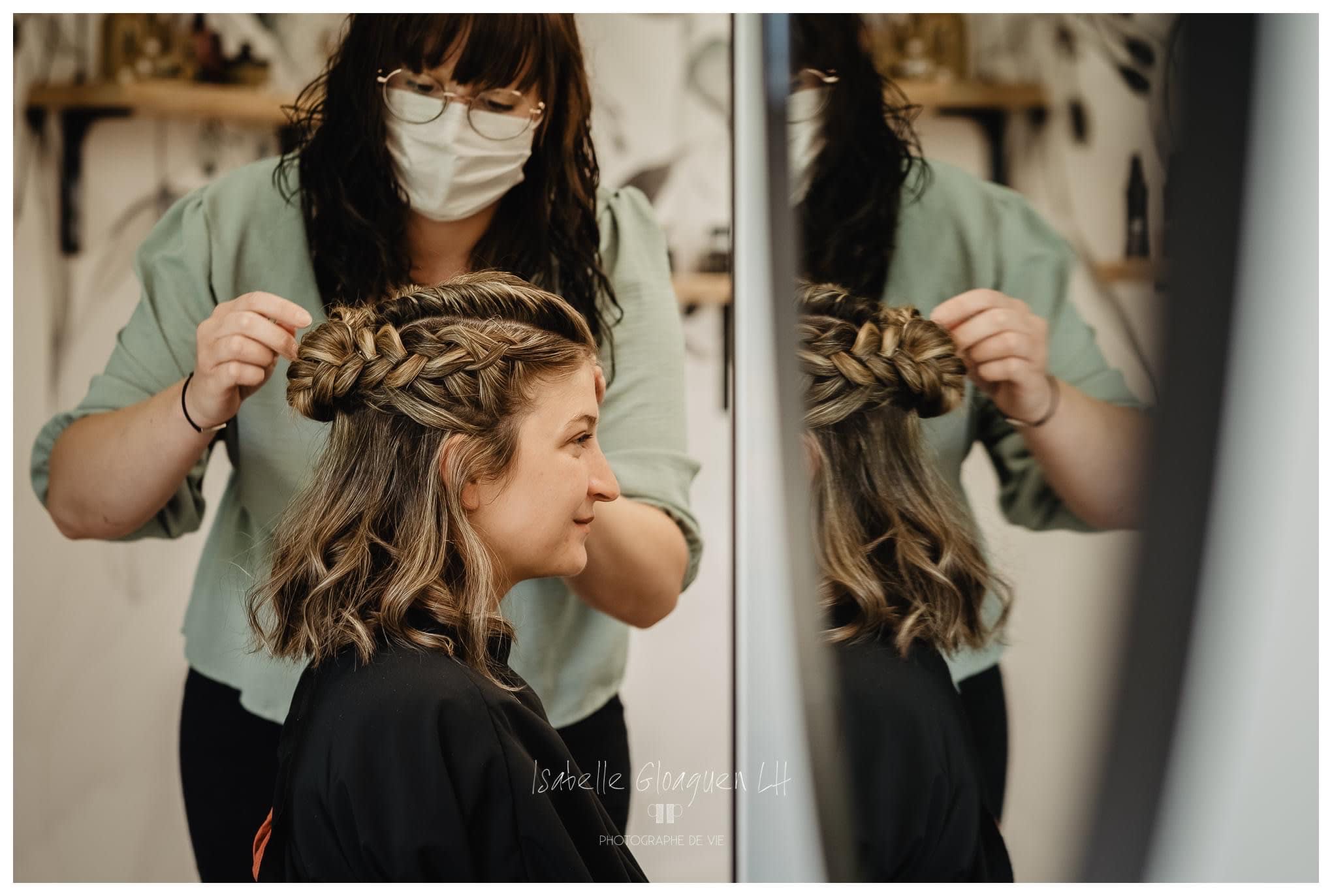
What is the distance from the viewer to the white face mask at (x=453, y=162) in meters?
1.33

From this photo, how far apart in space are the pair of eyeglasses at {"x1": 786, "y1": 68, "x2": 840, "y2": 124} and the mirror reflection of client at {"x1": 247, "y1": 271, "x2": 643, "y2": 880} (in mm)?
381

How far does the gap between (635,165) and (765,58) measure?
208mm

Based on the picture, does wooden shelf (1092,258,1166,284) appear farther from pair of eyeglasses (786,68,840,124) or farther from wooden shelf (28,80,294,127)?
wooden shelf (28,80,294,127)

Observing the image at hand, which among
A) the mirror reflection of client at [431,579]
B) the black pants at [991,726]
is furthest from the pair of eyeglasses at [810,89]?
the black pants at [991,726]

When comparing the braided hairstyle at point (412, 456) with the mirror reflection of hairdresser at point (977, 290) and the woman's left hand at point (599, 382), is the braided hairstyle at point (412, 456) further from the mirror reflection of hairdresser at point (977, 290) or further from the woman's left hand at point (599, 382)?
the mirror reflection of hairdresser at point (977, 290)

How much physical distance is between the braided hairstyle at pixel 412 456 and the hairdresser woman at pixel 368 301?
0.06 m

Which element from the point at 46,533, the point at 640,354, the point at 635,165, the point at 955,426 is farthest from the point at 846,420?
the point at 46,533

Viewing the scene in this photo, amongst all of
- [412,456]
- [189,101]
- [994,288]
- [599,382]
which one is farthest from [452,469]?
[994,288]

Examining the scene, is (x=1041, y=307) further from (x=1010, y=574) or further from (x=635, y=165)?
(x=635, y=165)

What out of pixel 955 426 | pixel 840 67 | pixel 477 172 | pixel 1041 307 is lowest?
pixel 955 426

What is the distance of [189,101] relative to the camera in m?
1.36

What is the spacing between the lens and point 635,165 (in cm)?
137

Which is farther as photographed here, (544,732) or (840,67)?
(840,67)

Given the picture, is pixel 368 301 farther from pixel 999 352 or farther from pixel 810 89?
pixel 999 352
